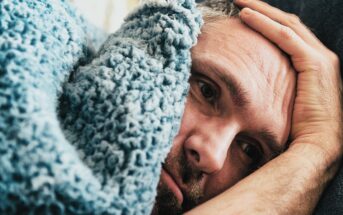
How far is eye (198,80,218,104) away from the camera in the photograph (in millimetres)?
723

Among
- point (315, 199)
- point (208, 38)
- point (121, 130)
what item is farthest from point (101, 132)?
point (315, 199)

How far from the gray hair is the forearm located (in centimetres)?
32

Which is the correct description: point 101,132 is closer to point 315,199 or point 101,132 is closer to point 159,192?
point 159,192

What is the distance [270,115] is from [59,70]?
0.41 metres

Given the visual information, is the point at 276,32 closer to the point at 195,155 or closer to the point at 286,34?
the point at 286,34

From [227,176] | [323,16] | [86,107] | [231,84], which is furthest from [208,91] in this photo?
[323,16]

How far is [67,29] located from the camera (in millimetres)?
599

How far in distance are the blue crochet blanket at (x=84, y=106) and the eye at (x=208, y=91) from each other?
0.12 meters

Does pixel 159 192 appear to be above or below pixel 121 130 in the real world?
below

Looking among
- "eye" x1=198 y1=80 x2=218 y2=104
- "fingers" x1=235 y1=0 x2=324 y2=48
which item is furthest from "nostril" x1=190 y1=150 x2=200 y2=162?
"fingers" x1=235 y1=0 x2=324 y2=48

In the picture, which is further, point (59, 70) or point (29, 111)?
point (59, 70)

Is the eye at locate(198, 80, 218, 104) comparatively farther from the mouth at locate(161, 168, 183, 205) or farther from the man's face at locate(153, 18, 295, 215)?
the mouth at locate(161, 168, 183, 205)

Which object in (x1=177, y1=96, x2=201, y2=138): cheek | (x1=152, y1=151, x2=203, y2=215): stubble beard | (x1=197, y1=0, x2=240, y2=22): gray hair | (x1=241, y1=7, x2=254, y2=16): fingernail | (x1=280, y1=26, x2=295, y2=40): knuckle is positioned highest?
(x1=241, y1=7, x2=254, y2=16): fingernail

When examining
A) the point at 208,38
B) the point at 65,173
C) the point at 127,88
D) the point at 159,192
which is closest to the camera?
the point at 65,173
